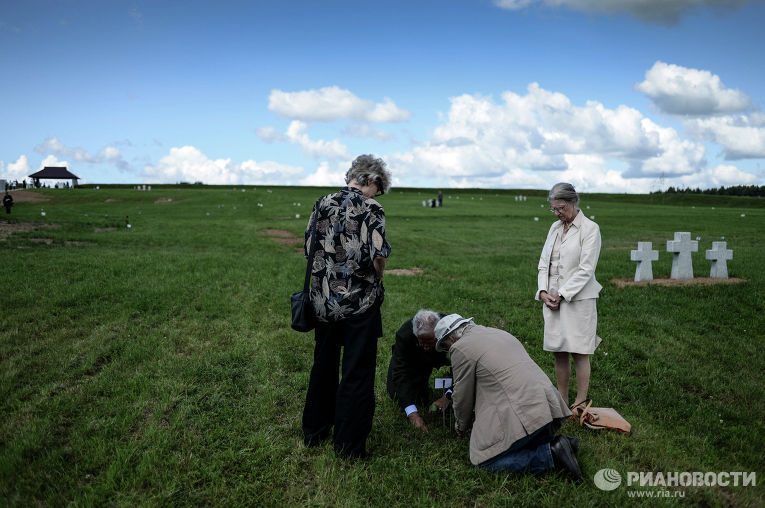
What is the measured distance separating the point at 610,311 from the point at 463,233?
48.0 ft

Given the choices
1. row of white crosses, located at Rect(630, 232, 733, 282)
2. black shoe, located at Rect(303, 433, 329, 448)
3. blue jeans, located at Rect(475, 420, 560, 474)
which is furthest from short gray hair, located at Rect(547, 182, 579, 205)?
row of white crosses, located at Rect(630, 232, 733, 282)

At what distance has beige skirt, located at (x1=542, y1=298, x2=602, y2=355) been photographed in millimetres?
4477

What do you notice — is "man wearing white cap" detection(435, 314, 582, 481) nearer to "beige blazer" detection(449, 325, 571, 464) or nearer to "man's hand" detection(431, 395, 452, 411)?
"beige blazer" detection(449, 325, 571, 464)

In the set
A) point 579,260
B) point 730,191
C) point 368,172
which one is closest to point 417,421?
point 579,260

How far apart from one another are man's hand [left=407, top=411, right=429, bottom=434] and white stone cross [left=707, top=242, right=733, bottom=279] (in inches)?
363

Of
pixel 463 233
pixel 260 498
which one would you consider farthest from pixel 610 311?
pixel 463 233

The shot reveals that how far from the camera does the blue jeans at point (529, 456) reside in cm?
341

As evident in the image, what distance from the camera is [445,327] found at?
3.72 m

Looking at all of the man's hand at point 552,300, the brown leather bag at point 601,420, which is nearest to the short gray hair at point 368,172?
the man's hand at point 552,300

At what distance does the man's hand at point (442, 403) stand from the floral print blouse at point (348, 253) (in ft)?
5.06

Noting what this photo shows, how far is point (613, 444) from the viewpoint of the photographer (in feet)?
13.0

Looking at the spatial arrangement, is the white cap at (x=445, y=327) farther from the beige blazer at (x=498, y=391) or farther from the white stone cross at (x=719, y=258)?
the white stone cross at (x=719, y=258)

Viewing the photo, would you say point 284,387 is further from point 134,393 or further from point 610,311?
point 610,311

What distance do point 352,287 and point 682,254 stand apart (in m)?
9.69
